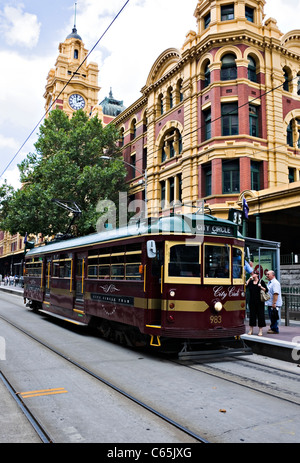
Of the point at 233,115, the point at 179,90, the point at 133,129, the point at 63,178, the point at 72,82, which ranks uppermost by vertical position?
the point at 72,82

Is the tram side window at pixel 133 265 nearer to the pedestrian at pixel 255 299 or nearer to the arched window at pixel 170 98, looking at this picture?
the pedestrian at pixel 255 299

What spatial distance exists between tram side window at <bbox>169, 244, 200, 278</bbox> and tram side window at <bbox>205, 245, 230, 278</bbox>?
0.25m

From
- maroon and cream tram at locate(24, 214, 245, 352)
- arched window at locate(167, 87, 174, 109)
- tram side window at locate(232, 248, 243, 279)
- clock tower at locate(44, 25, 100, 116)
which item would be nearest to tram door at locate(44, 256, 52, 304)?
maroon and cream tram at locate(24, 214, 245, 352)

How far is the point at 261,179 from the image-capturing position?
79.7 ft

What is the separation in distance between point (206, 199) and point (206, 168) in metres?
2.23

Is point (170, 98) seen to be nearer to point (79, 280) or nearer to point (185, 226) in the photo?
point (79, 280)

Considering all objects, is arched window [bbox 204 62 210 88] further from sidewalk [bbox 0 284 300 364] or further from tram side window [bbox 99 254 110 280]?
sidewalk [bbox 0 284 300 364]

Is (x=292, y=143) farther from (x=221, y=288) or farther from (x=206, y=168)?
(x=221, y=288)

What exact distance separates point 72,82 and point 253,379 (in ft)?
157

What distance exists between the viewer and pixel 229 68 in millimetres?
24875

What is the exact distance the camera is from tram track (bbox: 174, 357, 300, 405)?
20.1 feet

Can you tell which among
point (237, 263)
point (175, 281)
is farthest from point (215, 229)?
point (175, 281)

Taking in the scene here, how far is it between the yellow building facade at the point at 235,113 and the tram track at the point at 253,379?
47.5 ft
